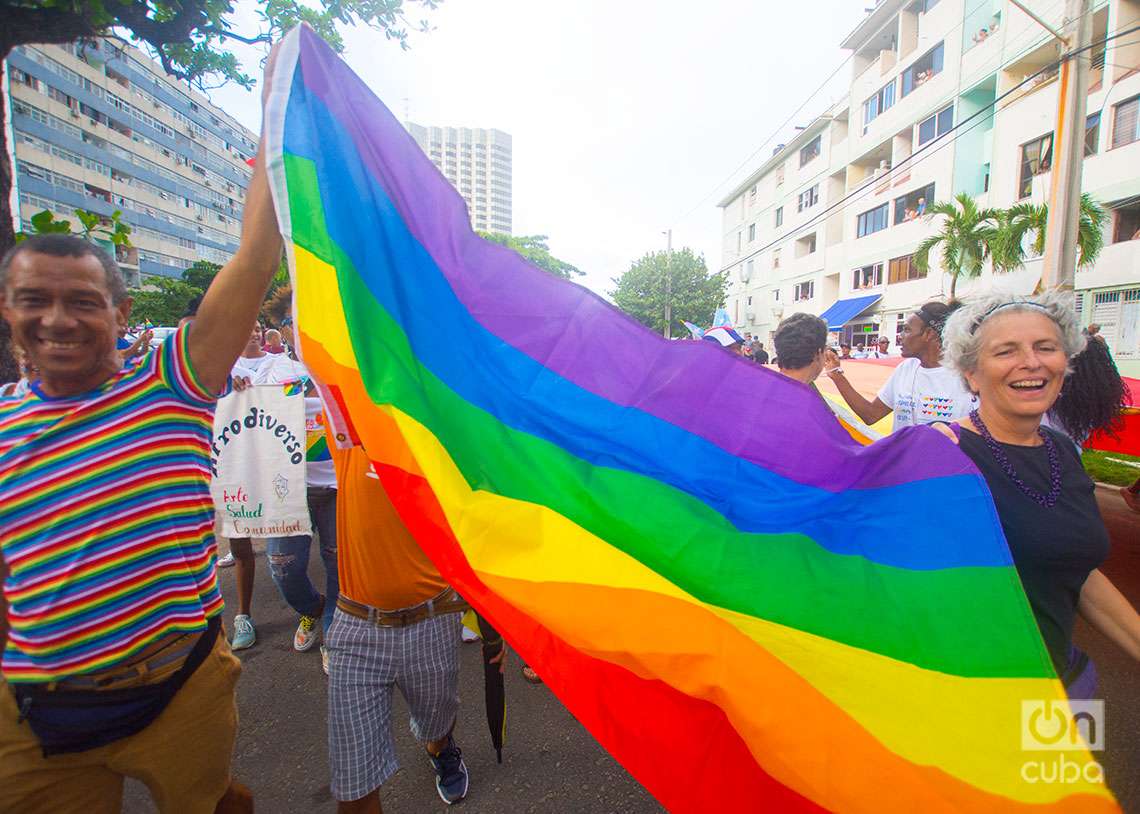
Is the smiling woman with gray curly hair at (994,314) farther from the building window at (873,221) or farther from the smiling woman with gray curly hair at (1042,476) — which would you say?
the building window at (873,221)

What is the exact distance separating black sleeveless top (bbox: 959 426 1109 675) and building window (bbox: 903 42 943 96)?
1106 inches

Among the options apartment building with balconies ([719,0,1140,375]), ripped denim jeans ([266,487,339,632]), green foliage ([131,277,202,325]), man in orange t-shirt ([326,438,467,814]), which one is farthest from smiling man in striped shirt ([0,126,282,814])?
green foliage ([131,277,202,325])

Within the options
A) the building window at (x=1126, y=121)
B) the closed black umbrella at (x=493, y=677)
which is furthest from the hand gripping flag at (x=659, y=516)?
the building window at (x=1126, y=121)

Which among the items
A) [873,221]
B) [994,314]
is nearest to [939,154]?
[873,221]

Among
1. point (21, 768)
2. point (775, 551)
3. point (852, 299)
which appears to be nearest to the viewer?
point (21, 768)

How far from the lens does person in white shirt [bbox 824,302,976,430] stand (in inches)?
146

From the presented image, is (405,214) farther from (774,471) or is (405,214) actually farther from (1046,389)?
(1046,389)

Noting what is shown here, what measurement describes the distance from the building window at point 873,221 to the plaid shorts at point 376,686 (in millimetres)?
29882

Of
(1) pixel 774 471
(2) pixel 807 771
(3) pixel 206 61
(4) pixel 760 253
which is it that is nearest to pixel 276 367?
(1) pixel 774 471

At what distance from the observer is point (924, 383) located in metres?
3.91

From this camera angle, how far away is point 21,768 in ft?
4.85

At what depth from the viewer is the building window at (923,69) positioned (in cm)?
2329

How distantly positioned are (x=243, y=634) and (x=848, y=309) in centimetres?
2977

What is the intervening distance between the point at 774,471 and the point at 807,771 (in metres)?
0.82
